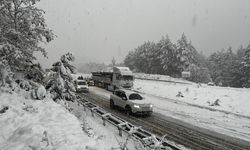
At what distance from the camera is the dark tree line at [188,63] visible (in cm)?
6544

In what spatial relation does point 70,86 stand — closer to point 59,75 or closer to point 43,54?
point 59,75

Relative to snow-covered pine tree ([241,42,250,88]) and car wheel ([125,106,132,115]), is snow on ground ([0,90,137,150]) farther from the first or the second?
snow-covered pine tree ([241,42,250,88])

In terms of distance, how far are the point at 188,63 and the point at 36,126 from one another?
63.5 meters

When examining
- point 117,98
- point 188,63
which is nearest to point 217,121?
point 117,98

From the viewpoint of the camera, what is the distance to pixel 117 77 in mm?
35344

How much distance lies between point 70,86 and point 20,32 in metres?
5.11

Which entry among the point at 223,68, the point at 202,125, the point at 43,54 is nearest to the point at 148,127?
the point at 202,125

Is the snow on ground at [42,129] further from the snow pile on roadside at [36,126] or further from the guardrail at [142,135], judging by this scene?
the guardrail at [142,135]

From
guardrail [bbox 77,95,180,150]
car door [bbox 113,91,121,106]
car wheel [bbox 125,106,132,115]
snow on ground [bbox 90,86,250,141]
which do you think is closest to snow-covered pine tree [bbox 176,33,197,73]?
snow on ground [bbox 90,86,250,141]

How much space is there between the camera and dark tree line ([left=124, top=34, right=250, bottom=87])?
6544cm

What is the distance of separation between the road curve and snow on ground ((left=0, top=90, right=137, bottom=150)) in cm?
277

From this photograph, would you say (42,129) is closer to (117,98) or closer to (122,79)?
(117,98)

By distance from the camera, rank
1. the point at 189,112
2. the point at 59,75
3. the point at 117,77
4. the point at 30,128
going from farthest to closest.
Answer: the point at 117,77 → the point at 189,112 → the point at 59,75 → the point at 30,128

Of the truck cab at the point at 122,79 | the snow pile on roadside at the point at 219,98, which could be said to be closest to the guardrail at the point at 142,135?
the snow pile on roadside at the point at 219,98
